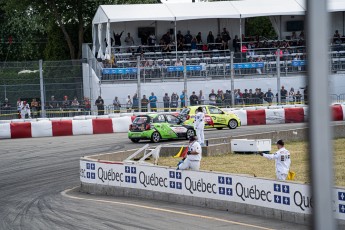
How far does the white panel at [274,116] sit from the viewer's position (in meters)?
34.2

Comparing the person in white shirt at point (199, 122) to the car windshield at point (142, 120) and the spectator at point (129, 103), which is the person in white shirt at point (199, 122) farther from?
the spectator at point (129, 103)

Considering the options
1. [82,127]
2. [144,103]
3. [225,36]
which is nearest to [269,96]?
[144,103]

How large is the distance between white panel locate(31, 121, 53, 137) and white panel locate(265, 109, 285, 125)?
9647 millimetres

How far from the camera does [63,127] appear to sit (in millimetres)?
31203

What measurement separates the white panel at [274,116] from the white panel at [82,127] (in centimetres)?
803

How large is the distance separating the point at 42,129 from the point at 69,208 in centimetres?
1600

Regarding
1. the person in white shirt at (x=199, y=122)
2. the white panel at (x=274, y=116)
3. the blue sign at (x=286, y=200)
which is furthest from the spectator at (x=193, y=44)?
the blue sign at (x=286, y=200)

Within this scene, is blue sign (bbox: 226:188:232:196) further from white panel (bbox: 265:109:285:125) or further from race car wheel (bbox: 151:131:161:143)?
white panel (bbox: 265:109:285:125)

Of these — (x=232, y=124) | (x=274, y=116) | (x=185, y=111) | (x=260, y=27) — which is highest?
(x=260, y=27)

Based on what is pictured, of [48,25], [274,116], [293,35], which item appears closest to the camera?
[274,116]

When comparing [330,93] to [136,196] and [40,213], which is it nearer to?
[40,213]

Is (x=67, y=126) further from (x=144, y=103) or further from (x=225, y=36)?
(x=225, y=36)

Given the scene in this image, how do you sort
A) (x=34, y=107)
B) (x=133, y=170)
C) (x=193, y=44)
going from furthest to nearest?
(x=193, y=44)
(x=34, y=107)
(x=133, y=170)

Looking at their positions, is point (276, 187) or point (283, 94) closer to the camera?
point (276, 187)
